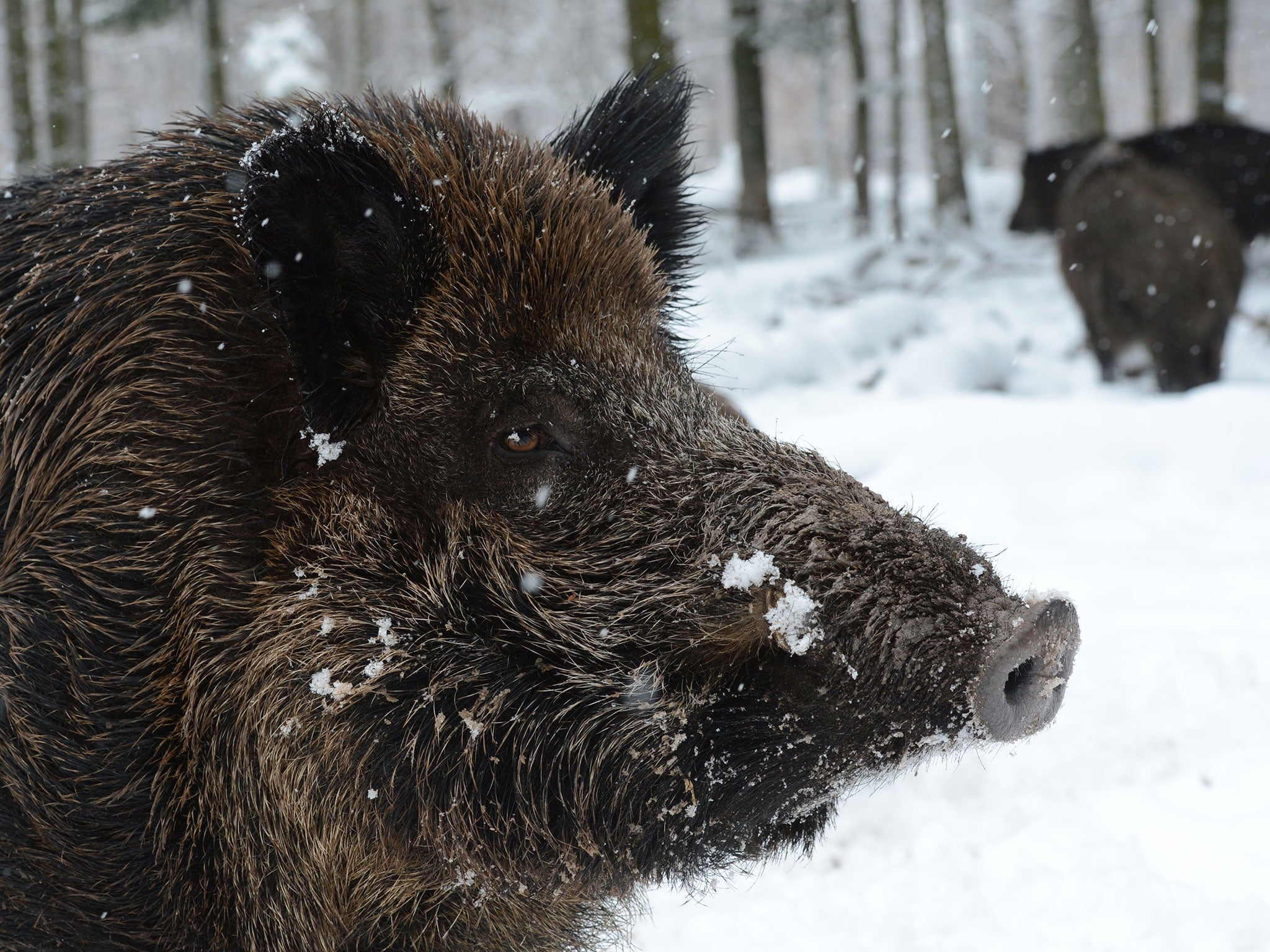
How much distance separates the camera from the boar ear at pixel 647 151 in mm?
2982

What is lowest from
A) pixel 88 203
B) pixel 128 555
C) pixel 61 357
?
pixel 128 555

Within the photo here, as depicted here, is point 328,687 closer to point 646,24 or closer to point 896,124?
point 646,24

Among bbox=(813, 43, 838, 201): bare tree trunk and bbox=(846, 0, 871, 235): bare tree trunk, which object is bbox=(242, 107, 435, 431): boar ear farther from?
bbox=(813, 43, 838, 201): bare tree trunk

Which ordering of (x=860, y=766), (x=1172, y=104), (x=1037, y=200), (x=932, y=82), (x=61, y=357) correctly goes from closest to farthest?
(x=860, y=766) → (x=61, y=357) → (x=1037, y=200) → (x=932, y=82) → (x=1172, y=104)

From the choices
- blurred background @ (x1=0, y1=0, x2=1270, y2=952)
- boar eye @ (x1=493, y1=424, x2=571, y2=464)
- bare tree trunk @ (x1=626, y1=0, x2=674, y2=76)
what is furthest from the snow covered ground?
bare tree trunk @ (x1=626, y1=0, x2=674, y2=76)

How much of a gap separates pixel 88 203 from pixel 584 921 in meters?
2.10

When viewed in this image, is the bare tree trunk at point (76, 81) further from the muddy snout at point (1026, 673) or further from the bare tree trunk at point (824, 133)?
the muddy snout at point (1026, 673)

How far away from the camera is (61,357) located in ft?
7.94

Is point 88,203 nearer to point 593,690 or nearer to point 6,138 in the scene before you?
point 593,690

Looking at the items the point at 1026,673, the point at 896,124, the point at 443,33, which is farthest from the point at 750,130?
the point at 1026,673

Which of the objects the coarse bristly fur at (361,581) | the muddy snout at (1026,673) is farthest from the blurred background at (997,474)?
the coarse bristly fur at (361,581)

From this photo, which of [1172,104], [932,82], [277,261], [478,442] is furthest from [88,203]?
[1172,104]

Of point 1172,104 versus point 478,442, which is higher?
point 1172,104

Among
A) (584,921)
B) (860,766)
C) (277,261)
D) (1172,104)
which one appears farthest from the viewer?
(1172,104)
